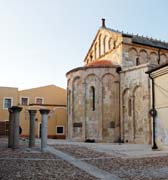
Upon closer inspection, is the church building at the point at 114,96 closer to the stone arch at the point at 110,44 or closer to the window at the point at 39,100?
the stone arch at the point at 110,44

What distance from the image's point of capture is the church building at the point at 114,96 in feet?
89.1

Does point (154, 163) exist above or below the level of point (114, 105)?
below

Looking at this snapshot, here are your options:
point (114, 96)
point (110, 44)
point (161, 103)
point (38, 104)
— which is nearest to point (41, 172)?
point (161, 103)

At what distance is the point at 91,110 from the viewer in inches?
1194

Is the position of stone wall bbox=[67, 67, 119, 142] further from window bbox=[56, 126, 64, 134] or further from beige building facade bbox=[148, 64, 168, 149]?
window bbox=[56, 126, 64, 134]

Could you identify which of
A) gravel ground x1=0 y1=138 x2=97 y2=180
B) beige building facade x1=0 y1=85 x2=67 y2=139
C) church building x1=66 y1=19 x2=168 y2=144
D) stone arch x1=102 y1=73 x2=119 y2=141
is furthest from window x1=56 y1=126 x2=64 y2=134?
gravel ground x1=0 y1=138 x2=97 y2=180

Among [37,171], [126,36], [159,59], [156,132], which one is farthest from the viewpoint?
[159,59]

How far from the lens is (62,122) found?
43.4 m

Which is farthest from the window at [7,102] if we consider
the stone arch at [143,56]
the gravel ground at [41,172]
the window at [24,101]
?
the gravel ground at [41,172]

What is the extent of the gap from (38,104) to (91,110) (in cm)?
1363

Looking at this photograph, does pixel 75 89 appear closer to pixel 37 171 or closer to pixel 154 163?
pixel 154 163

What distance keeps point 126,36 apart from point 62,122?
56.1ft

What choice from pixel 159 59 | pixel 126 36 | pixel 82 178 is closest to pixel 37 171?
pixel 82 178

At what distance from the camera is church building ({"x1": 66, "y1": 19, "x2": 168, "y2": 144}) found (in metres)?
27.2
